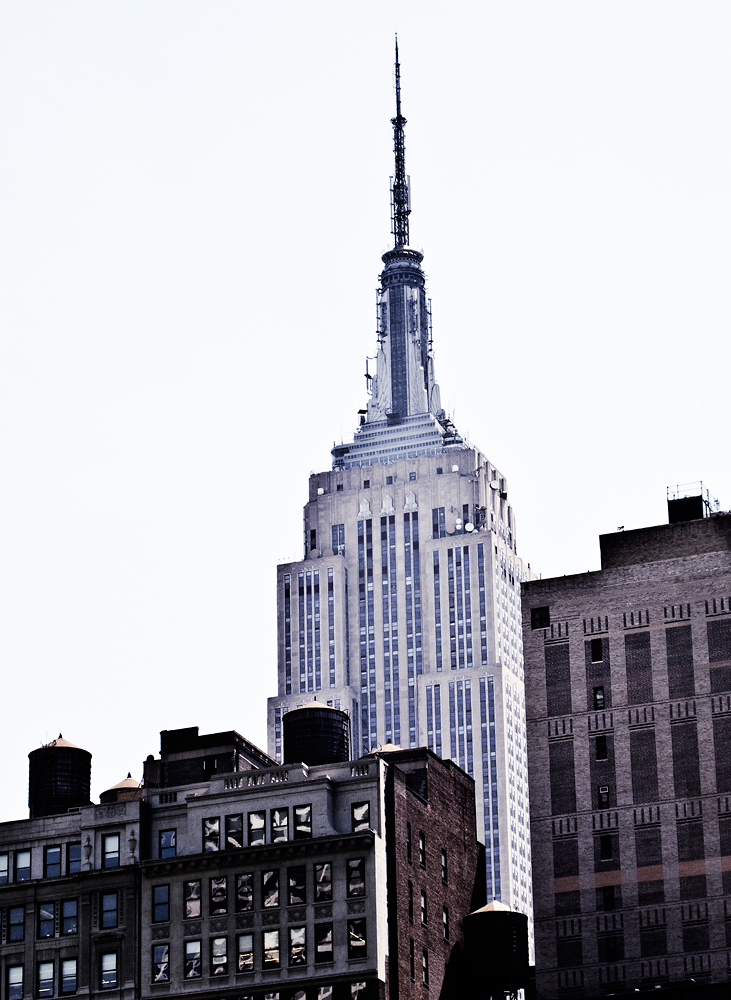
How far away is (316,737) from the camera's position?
18462 centimetres

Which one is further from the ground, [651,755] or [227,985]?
[651,755]

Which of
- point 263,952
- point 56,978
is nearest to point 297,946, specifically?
point 263,952

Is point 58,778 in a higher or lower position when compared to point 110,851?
higher

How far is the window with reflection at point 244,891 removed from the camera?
158 m

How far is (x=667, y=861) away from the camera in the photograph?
180875 millimetres

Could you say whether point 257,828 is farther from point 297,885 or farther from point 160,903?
point 160,903

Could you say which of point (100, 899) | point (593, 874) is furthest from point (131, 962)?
point (593, 874)

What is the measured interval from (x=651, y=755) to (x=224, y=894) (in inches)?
1642

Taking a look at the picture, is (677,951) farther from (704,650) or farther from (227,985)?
(227,985)

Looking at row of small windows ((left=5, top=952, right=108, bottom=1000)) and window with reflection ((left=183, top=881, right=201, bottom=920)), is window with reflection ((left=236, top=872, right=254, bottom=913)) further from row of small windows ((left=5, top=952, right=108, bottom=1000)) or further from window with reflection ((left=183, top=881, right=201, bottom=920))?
row of small windows ((left=5, top=952, right=108, bottom=1000))

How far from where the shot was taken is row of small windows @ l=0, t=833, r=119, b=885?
164250 millimetres

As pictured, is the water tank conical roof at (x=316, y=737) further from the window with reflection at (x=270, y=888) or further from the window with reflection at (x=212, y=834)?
the window with reflection at (x=270, y=888)

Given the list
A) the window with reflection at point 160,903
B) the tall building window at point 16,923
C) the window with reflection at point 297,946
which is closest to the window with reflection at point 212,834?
the window with reflection at point 160,903

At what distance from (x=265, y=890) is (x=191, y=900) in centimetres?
565
